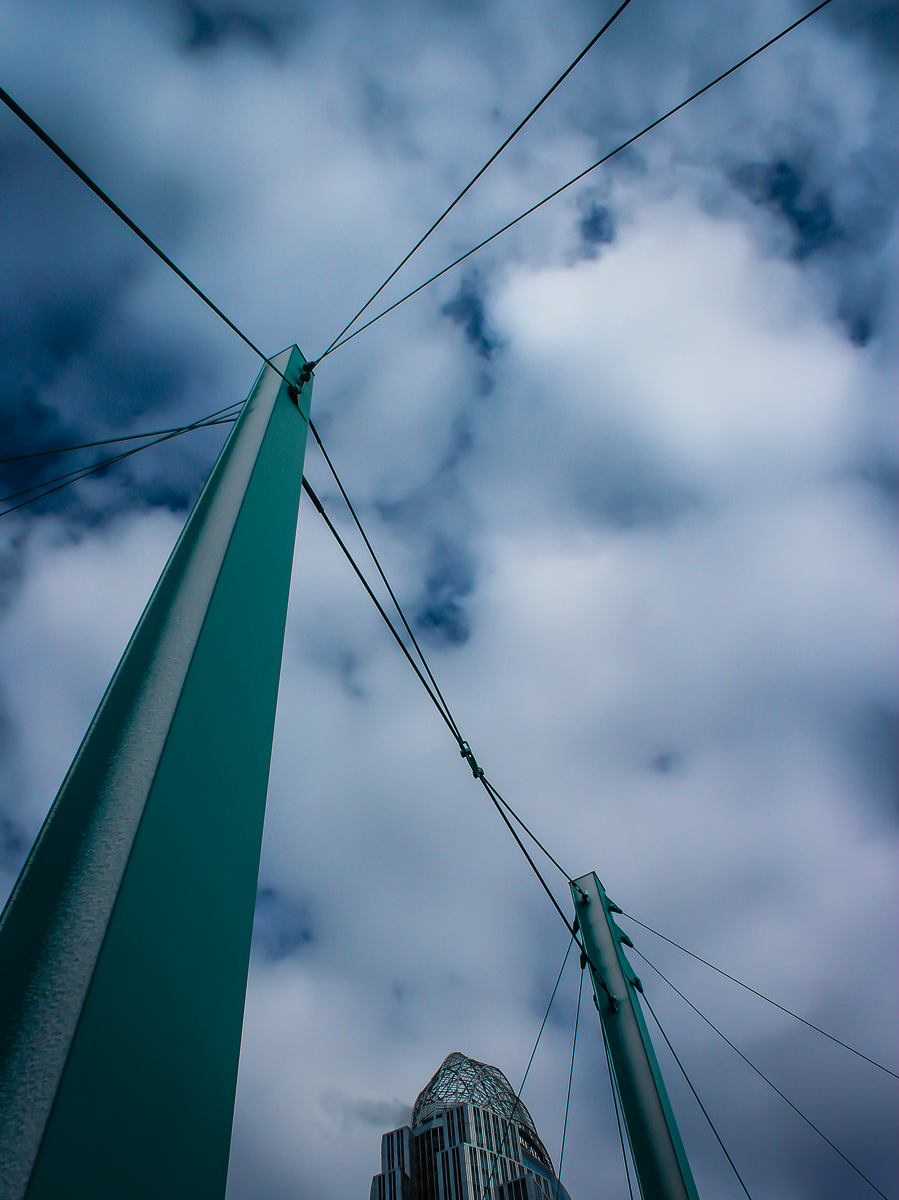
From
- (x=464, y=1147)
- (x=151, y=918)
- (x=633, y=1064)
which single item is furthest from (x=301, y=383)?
(x=464, y=1147)

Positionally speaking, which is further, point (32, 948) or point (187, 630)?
point (187, 630)

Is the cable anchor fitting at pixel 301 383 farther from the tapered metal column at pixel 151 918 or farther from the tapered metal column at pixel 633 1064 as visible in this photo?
the tapered metal column at pixel 633 1064

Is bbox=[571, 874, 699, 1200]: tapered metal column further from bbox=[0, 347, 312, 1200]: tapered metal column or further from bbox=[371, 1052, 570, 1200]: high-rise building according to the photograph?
bbox=[371, 1052, 570, 1200]: high-rise building

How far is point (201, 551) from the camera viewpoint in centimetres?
250

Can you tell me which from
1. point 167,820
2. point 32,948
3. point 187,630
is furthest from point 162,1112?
point 187,630

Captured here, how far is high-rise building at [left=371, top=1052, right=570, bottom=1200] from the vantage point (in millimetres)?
57750

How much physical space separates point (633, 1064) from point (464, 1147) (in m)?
67.9

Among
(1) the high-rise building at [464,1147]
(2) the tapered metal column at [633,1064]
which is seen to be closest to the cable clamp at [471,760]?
(2) the tapered metal column at [633,1064]

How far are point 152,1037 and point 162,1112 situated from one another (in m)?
0.15

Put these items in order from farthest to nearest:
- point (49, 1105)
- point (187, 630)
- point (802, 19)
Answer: point (802, 19), point (187, 630), point (49, 1105)

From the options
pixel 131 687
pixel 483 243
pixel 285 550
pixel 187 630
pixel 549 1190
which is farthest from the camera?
pixel 549 1190

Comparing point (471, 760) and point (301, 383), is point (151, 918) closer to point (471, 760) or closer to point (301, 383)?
point (301, 383)

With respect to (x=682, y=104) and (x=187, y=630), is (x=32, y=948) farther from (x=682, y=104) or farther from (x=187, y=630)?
(x=682, y=104)

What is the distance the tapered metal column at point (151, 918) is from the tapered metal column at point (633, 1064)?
852 centimetres
